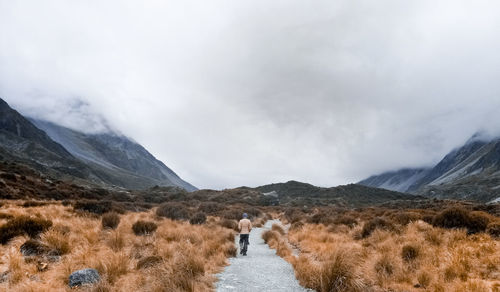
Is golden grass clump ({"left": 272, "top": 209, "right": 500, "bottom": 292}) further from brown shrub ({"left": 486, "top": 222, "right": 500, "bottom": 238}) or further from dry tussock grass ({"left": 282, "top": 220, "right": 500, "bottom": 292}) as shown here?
brown shrub ({"left": 486, "top": 222, "right": 500, "bottom": 238})

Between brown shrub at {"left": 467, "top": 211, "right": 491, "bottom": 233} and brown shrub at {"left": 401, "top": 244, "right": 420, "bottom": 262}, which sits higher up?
brown shrub at {"left": 467, "top": 211, "right": 491, "bottom": 233}

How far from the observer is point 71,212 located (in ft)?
60.5

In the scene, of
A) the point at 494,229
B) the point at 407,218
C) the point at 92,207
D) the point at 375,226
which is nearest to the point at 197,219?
the point at 92,207

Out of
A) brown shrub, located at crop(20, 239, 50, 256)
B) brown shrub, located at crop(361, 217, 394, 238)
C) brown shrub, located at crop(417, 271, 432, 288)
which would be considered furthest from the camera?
brown shrub, located at crop(361, 217, 394, 238)

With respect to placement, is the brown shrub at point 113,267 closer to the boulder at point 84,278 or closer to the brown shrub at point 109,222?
the boulder at point 84,278

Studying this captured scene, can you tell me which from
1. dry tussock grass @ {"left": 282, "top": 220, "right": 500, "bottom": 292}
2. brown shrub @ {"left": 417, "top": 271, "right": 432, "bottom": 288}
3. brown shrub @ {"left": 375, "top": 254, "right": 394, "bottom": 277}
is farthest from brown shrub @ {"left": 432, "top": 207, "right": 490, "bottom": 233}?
brown shrub @ {"left": 417, "top": 271, "right": 432, "bottom": 288}

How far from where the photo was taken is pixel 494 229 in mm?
11609

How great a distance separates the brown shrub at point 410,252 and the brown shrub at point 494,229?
12.9 ft

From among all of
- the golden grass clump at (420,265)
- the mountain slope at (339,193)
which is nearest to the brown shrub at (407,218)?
the golden grass clump at (420,265)

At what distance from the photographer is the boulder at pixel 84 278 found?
6859 mm

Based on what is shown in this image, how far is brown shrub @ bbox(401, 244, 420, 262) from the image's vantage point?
9734mm

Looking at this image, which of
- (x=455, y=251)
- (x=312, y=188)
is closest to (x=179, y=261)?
(x=455, y=251)

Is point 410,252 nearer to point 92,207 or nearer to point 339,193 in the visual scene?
point 92,207

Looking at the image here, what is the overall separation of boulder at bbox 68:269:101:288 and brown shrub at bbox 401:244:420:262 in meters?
9.11
